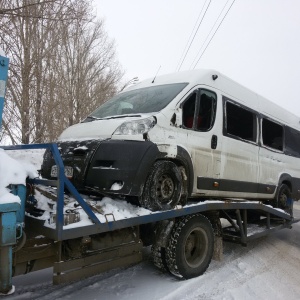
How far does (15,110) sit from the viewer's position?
12.5 metres

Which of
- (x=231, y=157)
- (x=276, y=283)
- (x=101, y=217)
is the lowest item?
(x=276, y=283)

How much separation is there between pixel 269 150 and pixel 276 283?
295 centimetres

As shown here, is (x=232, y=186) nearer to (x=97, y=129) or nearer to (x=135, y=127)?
(x=135, y=127)

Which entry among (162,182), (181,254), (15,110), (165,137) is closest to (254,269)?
(181,254)

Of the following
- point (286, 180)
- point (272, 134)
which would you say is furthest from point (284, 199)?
point (272, 134)

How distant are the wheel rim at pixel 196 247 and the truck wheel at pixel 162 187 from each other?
763mm

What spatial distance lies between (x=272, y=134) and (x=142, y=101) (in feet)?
11.1

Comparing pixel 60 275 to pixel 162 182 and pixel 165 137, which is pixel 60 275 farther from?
pixel 165 137

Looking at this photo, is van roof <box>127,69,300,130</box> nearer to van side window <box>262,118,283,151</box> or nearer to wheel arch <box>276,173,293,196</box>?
van side window <box>262,118,283,151</box>

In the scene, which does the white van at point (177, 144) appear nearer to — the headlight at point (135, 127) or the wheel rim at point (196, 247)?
the headlight at point (135, 127)

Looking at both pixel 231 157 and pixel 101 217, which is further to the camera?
pixel 231 157

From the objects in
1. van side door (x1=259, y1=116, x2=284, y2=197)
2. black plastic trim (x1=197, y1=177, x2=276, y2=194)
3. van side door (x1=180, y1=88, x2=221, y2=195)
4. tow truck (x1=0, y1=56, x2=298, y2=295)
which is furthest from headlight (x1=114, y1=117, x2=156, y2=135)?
van side door (x1=259, y1=116, x2=284, y2=197)

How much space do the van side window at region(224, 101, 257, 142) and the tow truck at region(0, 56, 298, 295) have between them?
1.30 meters

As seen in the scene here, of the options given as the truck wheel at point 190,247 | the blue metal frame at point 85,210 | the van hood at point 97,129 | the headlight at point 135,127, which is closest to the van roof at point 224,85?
the headlight at point 135,127
